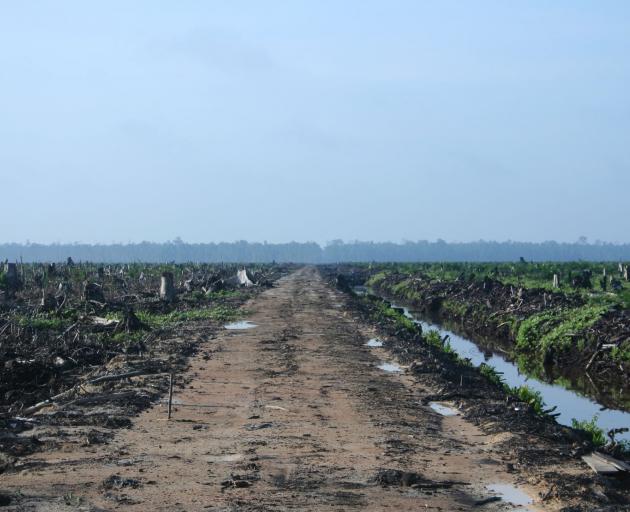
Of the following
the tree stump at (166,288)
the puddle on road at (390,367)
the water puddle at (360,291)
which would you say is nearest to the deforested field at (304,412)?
the puddle on road at (390,367)

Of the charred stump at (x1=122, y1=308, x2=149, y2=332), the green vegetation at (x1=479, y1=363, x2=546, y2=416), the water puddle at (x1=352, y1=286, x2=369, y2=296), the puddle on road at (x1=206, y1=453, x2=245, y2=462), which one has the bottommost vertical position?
the water puddle at (x1=352, y1=286, x2=369, y2=296)

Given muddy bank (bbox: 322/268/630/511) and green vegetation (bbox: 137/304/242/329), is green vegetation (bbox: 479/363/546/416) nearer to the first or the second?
muddy bank (bbox: 322/268/630/511)

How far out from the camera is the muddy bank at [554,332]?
19500 millimetres

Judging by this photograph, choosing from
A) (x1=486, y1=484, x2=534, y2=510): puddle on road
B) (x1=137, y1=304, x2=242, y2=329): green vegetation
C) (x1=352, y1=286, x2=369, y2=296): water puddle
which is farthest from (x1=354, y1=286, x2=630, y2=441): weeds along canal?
(x1=352, y1=286, x2=369, y2=296): water puddle

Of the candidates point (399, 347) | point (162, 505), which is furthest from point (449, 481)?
point (399, 347)

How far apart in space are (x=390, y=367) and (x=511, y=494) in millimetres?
9818

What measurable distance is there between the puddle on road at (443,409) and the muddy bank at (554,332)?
4.91m

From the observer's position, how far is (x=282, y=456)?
9422mm

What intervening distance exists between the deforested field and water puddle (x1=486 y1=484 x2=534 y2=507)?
3cm

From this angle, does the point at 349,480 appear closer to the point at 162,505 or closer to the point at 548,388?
the point at 162,505

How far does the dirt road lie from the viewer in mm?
7809

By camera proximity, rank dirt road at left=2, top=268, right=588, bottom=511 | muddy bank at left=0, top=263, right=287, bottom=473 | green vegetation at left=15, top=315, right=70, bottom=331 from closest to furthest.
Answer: dirt road at left=2, top=268, right=588, bottom=511 < muddy bank at left=0, top=263, right=287, bottom=473 < green vegetation at left=15, top=315, right=70, bottom=331

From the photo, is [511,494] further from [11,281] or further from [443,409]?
[11,281]

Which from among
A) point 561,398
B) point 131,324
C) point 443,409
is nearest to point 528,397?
point 443,409
